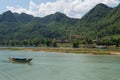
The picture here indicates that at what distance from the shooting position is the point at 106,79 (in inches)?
2167

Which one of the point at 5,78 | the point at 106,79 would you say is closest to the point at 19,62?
the point at 5,78

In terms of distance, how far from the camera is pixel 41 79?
179 feet

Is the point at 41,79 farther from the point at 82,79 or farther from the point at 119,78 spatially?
the point at 119,78

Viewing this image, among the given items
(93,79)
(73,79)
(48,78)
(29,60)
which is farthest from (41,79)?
(29,60)

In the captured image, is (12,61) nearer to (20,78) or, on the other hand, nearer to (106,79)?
(20,78)

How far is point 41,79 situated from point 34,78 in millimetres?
1894

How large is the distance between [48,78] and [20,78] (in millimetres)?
5369

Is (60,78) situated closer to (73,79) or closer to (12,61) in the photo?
(73,79)

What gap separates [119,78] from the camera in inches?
2202

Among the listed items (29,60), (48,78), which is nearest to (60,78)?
(48,78)

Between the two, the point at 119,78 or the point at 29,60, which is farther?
the point at 29,60

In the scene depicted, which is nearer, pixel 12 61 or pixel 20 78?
pixel 20 78

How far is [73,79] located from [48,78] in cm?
496

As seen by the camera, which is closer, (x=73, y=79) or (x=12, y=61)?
(x=73, y=79)
